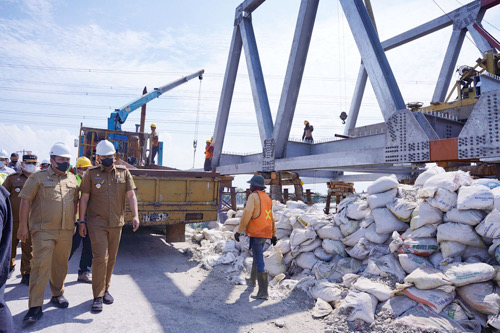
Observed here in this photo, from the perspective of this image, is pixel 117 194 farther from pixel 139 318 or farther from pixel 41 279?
pixel 139 318

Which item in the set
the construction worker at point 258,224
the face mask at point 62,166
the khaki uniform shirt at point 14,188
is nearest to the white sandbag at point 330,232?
the construction worker at point 258,224

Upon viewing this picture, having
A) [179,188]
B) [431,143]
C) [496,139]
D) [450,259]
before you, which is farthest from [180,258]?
[496,139]

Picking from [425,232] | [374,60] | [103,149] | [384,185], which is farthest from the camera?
[374,60]

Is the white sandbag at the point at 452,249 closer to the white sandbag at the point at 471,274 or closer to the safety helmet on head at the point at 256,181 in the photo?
the white sandbag at the point at 471,274

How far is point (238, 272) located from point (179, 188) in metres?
1.87

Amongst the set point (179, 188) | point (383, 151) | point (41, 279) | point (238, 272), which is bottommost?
point (238, 272)

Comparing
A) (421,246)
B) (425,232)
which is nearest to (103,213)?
(421,246)

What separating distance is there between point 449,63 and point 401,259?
47.9ft

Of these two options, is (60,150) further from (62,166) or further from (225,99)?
(225,99)

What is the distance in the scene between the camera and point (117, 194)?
348cm

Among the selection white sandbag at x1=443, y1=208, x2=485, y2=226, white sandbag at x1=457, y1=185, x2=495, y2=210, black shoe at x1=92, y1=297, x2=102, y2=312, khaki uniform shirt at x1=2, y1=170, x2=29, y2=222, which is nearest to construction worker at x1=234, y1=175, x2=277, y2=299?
black shoe at x1=92, y1=297, x2=102, y2=312

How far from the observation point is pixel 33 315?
288 cm

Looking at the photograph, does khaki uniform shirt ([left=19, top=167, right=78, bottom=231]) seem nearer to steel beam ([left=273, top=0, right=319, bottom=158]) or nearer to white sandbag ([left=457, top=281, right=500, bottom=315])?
white sandbag ([left=457, top=281, right=500, bottom=315])

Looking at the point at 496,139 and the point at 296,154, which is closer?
the point at 496,139
